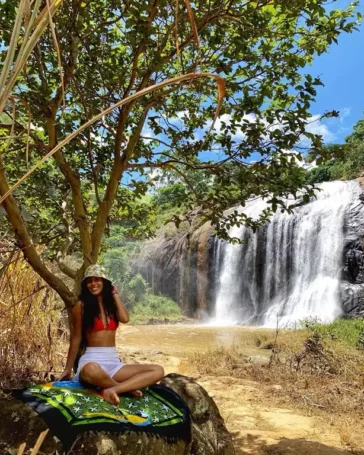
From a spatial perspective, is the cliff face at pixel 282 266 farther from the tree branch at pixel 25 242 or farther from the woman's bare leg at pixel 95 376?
the woman's bare leg at pixel 95 376

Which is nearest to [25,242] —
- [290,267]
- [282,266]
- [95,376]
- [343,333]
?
[95,376]

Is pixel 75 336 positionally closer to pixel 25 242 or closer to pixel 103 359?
pixel 103 359

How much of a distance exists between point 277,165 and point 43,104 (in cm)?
239

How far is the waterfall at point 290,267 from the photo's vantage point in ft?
67.8

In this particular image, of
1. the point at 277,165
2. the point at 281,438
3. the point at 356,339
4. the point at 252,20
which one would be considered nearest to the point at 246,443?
the point at 281,438

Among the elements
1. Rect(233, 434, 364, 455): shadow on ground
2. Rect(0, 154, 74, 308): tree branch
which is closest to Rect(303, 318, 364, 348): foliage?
Rect(233, 434, 364, 455): shadow on ground

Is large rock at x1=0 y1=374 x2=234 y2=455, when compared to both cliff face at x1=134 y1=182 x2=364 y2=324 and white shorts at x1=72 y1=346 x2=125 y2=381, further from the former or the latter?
cliff face at x1=134 y1=182 x2=364 y2=324

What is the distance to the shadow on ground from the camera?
498 centimetres

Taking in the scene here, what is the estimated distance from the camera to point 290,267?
22.5 metres

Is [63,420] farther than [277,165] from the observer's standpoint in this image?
No

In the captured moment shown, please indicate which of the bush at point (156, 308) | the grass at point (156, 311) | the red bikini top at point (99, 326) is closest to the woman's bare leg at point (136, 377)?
the red bikini top at point (99, 326)

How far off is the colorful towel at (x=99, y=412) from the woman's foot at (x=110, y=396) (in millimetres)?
34

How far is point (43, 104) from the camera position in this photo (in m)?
4.60

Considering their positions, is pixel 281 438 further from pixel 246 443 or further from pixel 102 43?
pixel 102 43
